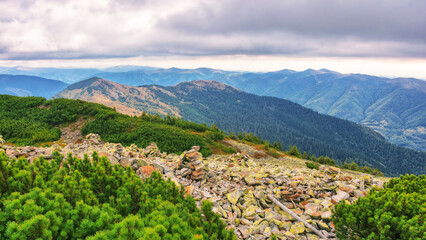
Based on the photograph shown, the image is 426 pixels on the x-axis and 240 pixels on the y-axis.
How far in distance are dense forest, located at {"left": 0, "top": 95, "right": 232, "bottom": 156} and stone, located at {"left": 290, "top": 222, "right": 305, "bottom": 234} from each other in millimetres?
48230

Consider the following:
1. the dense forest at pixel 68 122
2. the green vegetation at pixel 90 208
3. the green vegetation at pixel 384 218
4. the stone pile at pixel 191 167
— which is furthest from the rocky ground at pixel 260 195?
the dense forest at pixel 68 122

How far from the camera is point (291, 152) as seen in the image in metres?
95.3

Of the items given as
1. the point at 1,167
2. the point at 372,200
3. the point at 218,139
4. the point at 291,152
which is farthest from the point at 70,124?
the point at 291,152

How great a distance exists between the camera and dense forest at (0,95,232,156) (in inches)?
2267

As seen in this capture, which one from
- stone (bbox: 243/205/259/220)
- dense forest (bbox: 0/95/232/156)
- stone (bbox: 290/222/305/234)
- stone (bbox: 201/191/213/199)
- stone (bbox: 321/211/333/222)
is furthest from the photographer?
dense forest (bbox: 0/95/232/156)

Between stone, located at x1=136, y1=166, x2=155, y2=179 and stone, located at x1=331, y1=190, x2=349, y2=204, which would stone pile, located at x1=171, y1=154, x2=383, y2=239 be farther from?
stone, located at x1=136, y1=166, x2=155, y2=179

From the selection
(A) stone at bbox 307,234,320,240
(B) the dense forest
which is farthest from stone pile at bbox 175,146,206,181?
(B) the dense forest

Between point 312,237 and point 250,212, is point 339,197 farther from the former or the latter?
point 250,212

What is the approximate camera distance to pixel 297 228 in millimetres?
13188

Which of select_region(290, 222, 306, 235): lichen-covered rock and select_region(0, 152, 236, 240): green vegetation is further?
select_region(290, 222, 306, 235): lichen-covered rock

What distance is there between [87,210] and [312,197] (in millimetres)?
17221

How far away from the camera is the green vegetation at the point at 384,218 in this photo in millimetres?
9586

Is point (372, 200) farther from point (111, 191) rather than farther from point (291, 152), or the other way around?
point (291, 152)

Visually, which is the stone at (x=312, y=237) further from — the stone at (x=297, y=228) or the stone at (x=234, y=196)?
the stone at (x=234, y=196)
